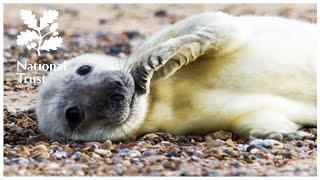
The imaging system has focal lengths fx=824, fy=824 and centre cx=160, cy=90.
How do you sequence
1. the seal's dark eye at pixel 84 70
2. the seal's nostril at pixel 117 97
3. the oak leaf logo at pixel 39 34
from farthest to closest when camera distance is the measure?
the oak leaf logo at pixel 39 34 → the seal's dark eye at pixel 84 70 → the seal's nostril at pixel 117 97

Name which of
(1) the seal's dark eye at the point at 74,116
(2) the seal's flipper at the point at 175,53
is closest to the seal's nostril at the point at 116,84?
(2) the seal's flipper at the point at 175,53

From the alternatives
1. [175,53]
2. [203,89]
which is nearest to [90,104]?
[175,53]

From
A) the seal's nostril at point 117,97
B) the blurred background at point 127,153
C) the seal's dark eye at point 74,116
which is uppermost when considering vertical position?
the seal's nostril at point 117,97

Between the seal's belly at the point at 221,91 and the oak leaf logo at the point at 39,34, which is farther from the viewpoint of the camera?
the oak leaf logo at the point at 39,34

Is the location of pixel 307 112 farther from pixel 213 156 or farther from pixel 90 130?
pixel 90 130

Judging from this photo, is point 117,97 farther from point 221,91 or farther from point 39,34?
point 39,34

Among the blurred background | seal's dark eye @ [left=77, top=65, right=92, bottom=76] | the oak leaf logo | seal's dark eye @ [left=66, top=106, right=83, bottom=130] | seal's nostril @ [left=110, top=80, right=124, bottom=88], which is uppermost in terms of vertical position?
the oak leaf logo

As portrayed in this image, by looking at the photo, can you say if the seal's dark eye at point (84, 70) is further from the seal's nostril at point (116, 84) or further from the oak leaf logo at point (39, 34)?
the oak leaf logo at point (39, 34)

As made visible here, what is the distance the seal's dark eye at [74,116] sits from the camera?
5625 millimetres

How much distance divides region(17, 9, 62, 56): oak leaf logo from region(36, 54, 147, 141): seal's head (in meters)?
0.36

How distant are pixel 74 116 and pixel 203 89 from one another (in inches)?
37.0

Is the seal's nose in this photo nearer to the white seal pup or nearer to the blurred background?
the white seal pup

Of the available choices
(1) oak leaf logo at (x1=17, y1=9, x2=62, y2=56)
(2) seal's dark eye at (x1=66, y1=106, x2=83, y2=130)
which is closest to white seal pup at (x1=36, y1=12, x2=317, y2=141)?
(2) seal's dark eye at (x1=66, y1=106, x2=83, y2=130)

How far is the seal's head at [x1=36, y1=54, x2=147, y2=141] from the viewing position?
5.57 m
